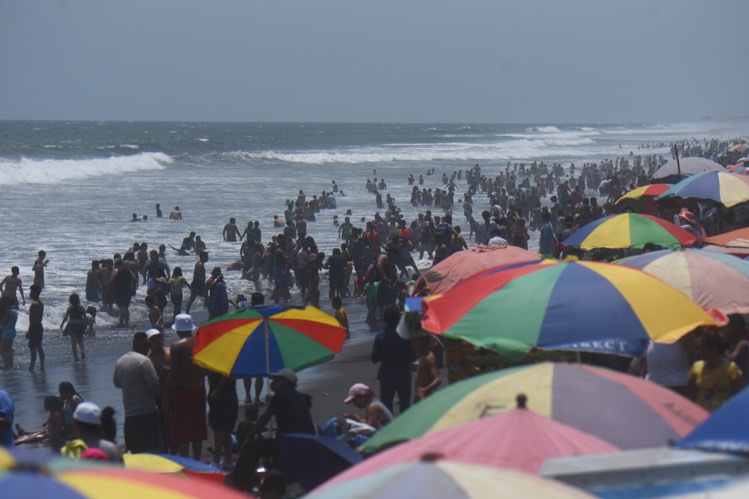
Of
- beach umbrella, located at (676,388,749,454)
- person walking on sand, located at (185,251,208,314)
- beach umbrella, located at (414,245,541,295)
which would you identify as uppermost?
beach umbrella, located at (676,388,749,454)

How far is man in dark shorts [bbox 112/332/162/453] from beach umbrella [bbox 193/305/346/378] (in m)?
0.46

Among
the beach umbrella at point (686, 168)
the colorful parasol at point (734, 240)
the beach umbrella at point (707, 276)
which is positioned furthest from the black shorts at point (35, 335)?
the beach umbrella at point (686, 168)

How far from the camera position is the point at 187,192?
164 feet

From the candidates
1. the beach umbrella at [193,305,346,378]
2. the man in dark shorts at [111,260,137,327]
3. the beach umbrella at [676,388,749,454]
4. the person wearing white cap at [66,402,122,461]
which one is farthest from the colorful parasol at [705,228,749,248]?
the man in dark shorts at [111,260,137,327]

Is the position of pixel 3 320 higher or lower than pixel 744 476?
lower

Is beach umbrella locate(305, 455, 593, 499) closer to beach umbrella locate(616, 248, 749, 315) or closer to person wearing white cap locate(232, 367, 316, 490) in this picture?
person wearing white cap locate(232, 367, 316, 490)

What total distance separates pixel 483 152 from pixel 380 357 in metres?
89.8

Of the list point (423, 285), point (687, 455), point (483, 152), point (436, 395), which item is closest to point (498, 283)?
point (436, 395)

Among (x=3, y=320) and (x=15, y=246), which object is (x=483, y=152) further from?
(x=3, y=320)

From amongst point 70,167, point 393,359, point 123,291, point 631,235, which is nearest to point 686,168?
point 631,235

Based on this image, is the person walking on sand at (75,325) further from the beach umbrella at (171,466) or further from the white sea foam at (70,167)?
the white sea foam at (70,167)

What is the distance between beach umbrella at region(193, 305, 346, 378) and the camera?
880 centimetres

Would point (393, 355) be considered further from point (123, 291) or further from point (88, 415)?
point (123, 291)

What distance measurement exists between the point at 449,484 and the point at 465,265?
7243 millimetres
